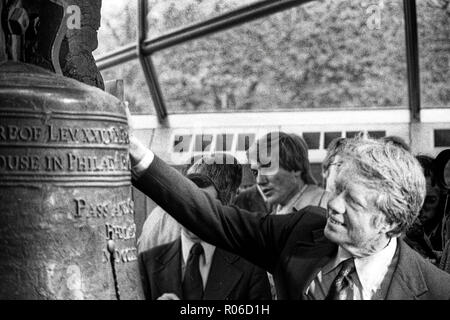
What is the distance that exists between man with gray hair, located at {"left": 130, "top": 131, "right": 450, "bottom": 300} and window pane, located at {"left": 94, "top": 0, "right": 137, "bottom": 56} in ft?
5.55

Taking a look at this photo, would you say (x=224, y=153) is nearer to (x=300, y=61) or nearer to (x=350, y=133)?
(x=350, y=133)

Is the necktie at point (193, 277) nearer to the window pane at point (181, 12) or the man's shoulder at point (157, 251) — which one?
the man's shoulder at point (157, 251)

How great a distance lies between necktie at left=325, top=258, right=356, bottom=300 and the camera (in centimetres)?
254

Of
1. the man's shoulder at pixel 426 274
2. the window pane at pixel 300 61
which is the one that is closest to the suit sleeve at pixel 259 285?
the man's shoulder at pixel 426 274

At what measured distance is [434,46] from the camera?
4500mm

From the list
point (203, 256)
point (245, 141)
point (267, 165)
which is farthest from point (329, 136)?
point (203, 256)

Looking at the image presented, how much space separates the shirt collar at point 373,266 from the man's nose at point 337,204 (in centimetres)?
13

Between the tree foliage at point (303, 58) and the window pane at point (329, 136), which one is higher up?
the tree foliage at point (303, 58)

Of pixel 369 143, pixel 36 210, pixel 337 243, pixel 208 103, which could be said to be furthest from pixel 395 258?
pixel 208 103

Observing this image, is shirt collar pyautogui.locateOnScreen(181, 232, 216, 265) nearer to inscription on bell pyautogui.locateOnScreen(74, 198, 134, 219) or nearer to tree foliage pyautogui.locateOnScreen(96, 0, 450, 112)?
inscription on bell pyautogui.locateOnScreen(74, 198, 134, 219)

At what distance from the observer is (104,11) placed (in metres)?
4.21

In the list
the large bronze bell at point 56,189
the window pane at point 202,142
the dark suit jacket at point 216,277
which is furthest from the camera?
the window pane at point 202,142

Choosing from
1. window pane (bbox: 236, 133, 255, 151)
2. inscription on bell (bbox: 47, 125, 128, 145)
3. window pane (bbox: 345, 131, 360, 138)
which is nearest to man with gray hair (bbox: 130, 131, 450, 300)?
inscription on bell (bbox: 47, 125, 128, 145)

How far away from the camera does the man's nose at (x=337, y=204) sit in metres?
2.52
